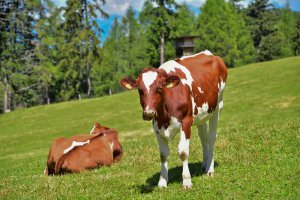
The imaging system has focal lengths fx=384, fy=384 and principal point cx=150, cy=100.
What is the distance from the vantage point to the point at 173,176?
9.69m

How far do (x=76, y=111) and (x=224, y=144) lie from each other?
30.5 metres

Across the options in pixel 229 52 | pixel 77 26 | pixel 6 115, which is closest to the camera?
pixel 6 115

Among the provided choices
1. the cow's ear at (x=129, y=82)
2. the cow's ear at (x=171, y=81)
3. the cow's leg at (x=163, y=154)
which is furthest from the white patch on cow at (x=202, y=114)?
the cow's ear at (x=129, y=82)

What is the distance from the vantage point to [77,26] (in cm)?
6022

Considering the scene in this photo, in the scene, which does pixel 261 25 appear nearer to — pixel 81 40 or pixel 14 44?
pixel 81 40

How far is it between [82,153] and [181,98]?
18.7ft

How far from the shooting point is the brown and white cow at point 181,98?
7.54m

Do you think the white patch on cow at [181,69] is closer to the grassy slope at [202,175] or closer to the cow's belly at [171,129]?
the cow's belly at [171,129]

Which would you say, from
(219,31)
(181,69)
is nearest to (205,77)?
(181,69)

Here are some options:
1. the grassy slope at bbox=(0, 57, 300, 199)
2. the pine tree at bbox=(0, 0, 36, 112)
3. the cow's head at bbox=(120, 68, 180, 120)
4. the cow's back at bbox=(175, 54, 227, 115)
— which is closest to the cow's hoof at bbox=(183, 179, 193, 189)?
the grassy slope at bbox=(0, 57, 300, 199)

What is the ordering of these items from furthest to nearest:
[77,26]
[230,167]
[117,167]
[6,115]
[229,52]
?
1. [229,52]
2. [77,26]
3. [6,115]
4. [117,167]
5. [230,167]

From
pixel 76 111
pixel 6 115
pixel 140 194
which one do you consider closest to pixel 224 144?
pixel 140 194

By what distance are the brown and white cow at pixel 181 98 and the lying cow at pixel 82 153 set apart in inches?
173

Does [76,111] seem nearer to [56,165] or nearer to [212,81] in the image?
[56,165]
